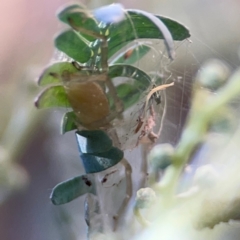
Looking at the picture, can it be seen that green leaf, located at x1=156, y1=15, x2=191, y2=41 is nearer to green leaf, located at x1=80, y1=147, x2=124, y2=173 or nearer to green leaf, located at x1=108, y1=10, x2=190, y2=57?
green leaf, located at x1=108, y1=10, x2=190, y2=57

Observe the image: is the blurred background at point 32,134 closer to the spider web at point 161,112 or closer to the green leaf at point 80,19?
the spider web at point 161,112

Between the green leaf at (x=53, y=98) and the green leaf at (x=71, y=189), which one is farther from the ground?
the green leaf at (x=53, y=98)

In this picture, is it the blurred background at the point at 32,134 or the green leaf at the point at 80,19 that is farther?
the blurred background at the point at 32,134

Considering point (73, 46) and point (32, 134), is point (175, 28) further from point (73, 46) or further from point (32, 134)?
point (32, 134)

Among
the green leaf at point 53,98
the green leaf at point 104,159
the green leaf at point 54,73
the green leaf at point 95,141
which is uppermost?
the green leaf at point 54,73

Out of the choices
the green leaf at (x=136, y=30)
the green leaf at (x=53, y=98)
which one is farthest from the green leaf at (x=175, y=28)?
the green leaf at (x=53, y=98)

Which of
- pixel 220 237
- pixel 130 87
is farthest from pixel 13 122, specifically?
pixel 220 237
